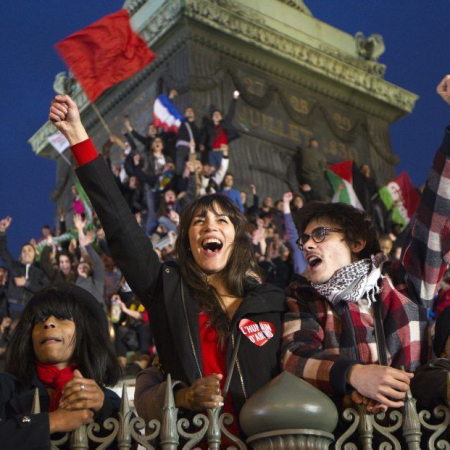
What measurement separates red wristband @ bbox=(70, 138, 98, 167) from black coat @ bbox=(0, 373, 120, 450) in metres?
0.81

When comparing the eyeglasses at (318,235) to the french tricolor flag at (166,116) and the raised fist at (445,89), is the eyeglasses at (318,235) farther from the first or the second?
the french tricolor flag at (166,116)

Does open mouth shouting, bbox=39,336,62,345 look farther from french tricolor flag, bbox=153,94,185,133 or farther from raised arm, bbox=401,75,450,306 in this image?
french tricolor flag, bbox=153,94,185,133

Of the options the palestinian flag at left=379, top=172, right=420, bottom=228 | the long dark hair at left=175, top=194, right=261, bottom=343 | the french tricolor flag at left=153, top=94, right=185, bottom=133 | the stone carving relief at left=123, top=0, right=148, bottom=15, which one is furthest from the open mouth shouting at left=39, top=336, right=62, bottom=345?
the stone carving relief at left=123, top=0, right=148, bottom=15

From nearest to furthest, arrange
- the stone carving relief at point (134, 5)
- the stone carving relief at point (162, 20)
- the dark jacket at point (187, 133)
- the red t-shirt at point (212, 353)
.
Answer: the red t-shirt at point (212, 353) < the dark jacket at point (187, 133) < the stone carving relief at point (162, 20) < the stone carving relief at point (134, 5)

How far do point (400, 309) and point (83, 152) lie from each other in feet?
4.20

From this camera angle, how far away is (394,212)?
51.5 feet

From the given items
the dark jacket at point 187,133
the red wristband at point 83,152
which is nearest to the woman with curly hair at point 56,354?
the red wristband at point 83,152

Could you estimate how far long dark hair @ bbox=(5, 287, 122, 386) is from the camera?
3.32 m

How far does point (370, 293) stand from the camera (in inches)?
129

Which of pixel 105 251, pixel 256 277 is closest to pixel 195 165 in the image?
pixel 105 251

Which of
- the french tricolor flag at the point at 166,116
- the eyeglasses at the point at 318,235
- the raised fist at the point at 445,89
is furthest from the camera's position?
the french tricolor flag at the point at 166,116

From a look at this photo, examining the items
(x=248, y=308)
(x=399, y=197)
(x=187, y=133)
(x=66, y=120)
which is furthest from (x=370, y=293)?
(x=399, y=197)

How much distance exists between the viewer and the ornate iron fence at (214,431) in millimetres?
2699

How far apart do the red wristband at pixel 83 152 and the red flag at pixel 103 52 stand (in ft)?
21.3
